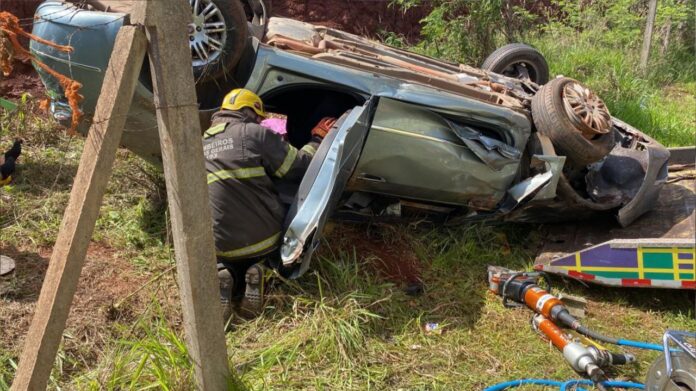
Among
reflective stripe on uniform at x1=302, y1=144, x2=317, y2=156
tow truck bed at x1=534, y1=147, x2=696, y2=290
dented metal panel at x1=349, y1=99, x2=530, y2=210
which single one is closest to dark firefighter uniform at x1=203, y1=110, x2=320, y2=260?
reflective stripe on uniform at x1=302, y1=144, x2=317, y2=156

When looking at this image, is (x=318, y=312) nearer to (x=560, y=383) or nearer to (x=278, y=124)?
(x=560, y=383)

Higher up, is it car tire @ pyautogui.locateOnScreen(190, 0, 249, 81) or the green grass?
car tire @ pyautogui.locateOnScreen(190, 0, 249, 81)

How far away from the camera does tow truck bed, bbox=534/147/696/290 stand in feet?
12.7

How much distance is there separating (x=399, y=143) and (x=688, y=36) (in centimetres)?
883

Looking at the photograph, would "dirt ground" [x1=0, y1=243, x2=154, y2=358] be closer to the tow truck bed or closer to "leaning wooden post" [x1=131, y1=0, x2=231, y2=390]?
"leaning wooden post" [x1=131, y1=0, x2=231, y2=390]

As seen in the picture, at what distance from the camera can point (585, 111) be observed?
4258 mm

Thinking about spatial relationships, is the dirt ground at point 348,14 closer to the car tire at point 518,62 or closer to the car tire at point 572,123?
the car tire at point 518,62

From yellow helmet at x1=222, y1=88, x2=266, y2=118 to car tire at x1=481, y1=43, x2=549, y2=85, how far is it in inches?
112

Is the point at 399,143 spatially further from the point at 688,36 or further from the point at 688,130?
the point at 688,36

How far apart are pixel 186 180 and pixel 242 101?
55.3 inches

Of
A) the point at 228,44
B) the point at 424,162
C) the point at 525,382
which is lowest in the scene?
the point at 525,382

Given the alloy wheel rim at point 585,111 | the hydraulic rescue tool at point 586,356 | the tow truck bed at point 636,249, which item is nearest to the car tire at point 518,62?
the alloy wheel rim at point 585,111

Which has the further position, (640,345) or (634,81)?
(634,81)

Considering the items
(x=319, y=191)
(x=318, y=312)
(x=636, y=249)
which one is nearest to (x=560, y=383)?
(x=636, y=249)
